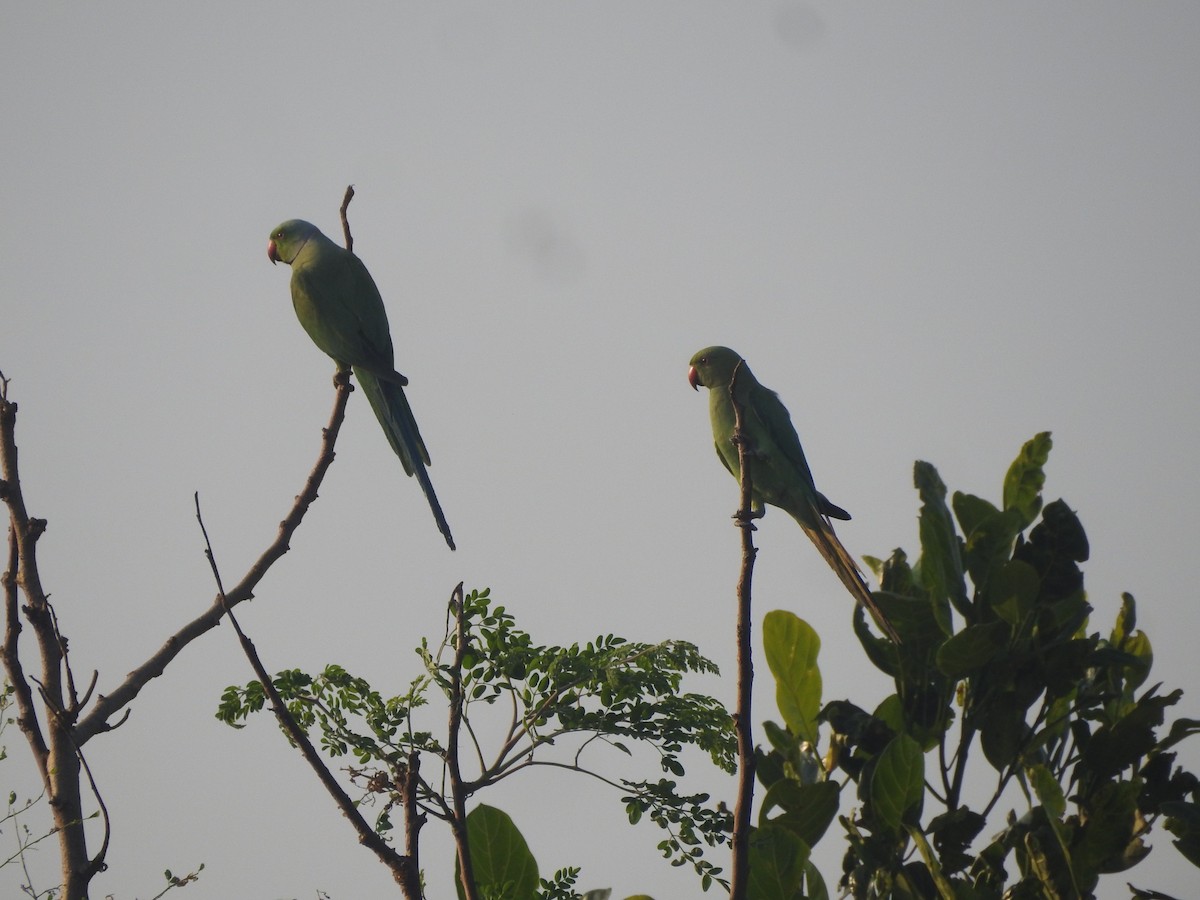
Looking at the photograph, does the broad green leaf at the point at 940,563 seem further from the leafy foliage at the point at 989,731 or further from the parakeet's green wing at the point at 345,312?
the parakeet's green wing at the point at 345,312

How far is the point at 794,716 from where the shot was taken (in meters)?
3.15

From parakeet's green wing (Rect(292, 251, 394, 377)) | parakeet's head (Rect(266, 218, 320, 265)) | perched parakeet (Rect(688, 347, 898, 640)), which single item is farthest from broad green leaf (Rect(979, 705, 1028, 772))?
parakeet's head (Rect(266, 218, 320, 265))

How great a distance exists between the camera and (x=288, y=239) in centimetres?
621

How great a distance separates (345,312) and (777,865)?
11.7 feet

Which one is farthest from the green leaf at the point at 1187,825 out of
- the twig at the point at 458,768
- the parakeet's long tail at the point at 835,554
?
the twig at the point at 458,768

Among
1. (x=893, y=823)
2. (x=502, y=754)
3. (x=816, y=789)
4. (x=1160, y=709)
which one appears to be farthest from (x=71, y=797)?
(x=1160, y=709)

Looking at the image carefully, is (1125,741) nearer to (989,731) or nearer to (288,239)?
(989,731)

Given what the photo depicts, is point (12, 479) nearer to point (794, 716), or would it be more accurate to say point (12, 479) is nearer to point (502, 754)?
point (502, 754)

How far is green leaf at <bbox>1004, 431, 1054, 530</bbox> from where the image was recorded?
3203 millimetres

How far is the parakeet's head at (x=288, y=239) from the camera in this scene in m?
6.12

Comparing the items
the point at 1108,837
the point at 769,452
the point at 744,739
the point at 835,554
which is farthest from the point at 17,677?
the point at 769,452

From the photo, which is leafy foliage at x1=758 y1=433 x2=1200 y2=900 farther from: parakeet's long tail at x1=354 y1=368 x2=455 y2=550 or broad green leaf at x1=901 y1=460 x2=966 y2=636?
parakeet's long tail at x1=354 y1=368 x2=455 y2=550

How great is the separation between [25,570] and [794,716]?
7.13ft

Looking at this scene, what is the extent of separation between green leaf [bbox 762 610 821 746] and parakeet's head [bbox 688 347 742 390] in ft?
10.1
